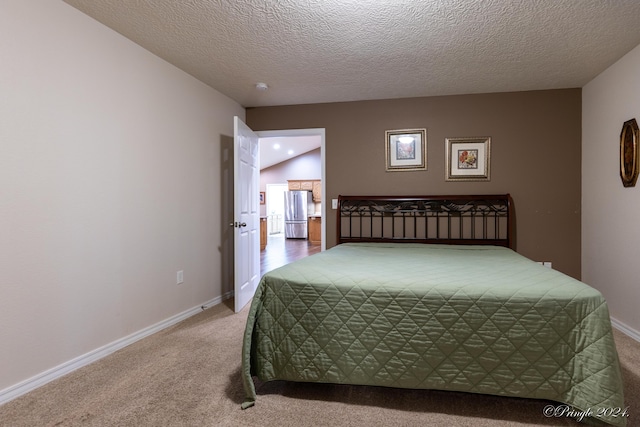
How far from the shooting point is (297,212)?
10883 millimetres

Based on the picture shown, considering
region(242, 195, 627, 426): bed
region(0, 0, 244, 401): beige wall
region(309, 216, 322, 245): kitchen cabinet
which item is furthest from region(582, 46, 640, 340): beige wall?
region(309, 216, 322, 245): kitchen cabinet

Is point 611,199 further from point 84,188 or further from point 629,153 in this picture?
point 84,188

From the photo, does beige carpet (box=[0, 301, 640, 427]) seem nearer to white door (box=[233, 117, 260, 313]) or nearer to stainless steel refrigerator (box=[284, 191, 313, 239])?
white door (box=[233, 117, 260, 313])

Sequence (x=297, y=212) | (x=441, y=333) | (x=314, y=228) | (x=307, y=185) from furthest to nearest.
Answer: (x=307, y=185) < (x=297, y=212) < (x=314, y=228) < (x=441, y=333)

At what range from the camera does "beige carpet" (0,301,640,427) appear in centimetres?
157

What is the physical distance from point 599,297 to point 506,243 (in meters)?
2.13

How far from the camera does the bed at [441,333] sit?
1496 mm

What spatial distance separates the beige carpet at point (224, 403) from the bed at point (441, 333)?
12 cm

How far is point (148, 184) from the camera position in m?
2.71

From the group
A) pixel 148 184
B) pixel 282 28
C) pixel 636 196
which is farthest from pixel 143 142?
pixel 636 196

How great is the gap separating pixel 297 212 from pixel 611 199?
338 inches

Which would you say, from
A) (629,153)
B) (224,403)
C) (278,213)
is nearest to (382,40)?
(629,153)

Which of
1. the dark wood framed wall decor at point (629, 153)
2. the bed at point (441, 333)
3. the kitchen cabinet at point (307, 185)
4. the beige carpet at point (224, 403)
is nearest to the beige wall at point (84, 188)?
the beige carpet at point (224, 403)

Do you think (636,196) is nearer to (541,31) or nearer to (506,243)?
(506,243)
